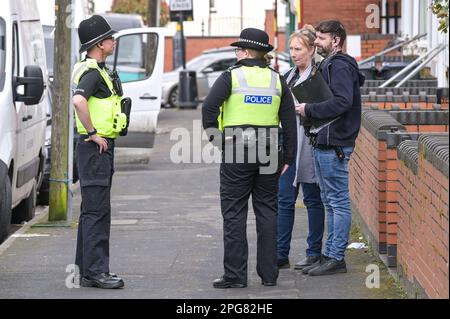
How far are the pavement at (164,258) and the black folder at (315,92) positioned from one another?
3.55 feet

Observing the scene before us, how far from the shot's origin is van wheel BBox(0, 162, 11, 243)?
10.5 meters

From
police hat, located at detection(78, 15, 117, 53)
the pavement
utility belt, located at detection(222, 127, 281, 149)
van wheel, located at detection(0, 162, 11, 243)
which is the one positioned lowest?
the pavement

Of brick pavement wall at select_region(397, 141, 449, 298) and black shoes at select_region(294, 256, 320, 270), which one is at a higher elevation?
brick pavement wall at select_region(397, 141, 449, 298)

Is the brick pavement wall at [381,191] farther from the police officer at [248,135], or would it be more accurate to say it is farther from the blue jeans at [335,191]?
the police officer at [248,135]

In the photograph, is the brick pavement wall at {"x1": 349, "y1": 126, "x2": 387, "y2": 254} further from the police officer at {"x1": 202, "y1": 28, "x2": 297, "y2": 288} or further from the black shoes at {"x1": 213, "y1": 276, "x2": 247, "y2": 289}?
the black shoes at {"x1": 213, "y1": 276, "x2": 247, "y2": 289}

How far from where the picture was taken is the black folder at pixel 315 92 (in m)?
8.52

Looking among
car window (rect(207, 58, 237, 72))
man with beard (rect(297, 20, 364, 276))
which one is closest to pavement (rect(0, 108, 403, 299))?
man with beard (rect(297, 20, 364, 276))

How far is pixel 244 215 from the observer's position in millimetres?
8438

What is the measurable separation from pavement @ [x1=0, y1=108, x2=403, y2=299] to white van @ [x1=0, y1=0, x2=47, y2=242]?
430mm

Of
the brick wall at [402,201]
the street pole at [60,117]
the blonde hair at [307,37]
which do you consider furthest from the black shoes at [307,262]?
the street pole at [60,117]

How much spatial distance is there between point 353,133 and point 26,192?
4.84 metres

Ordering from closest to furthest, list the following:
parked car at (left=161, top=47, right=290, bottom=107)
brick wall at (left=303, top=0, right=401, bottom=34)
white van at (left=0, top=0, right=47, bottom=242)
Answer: white van at (left=0, top=0, right=47, bottom=242) → brick wall at (left=303, top=0, right=401, bottom=34) → parked car at (left=161, top=47, right=290, bottom=107)

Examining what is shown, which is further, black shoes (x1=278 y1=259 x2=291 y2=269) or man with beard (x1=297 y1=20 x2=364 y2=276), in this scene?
black shoes (x1=278 y1=259 x2=291 y2=269)

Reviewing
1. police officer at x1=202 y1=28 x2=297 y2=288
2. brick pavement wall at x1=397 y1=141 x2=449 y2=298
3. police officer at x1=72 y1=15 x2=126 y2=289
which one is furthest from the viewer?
police officer at x1=72 y1=15 x2=126 y2=289
